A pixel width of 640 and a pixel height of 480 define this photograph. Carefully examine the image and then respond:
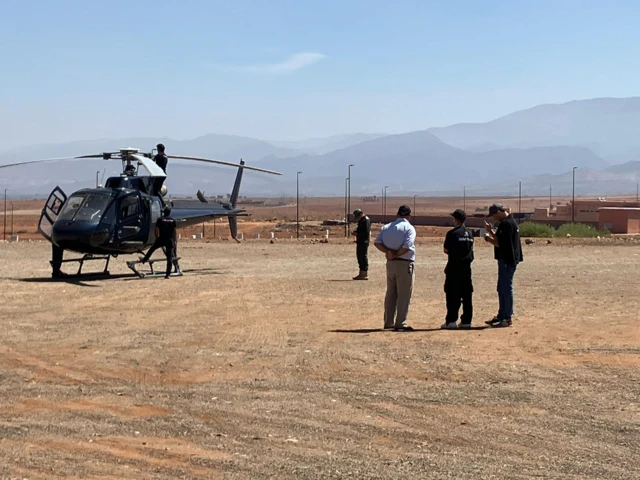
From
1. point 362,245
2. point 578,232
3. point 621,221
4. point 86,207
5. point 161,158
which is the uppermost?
point 161,158

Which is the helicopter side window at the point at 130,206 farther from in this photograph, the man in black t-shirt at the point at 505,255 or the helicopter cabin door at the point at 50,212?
the man in black t-shirt at the point at 505,255

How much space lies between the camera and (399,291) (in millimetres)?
13945

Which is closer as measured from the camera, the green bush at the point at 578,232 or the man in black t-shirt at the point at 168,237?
the man in black t-shirt at the point at 168,237

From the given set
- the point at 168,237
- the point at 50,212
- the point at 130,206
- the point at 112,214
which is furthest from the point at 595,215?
the point at 112,214

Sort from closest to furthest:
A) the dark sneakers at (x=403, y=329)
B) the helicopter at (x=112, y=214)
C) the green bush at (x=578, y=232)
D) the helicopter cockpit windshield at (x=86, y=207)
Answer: the dark sneakers at (x=403, y=329)
the helicopter at (x=112, y=214)
the helicopter cockpit windshield at (x=86, y=207)
the green bush at (x=578, y=232)

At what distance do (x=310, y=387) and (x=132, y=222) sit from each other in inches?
538

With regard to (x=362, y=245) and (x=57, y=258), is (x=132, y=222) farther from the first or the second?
(x=362, y=245)

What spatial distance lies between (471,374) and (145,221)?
13774 millimetres

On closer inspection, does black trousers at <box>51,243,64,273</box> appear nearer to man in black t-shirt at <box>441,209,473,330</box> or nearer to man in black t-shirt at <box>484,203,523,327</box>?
man in black t-shirt at <box>441,209,473,330</box>

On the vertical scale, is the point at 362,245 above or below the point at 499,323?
above

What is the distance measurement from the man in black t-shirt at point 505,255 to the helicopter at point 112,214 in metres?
10.2

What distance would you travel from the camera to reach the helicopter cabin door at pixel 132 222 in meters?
22.5

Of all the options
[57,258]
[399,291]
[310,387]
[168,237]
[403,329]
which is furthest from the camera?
[168,237]

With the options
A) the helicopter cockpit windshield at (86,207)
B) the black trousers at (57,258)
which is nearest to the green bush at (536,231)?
the helicopter cockpit windshield at (86,207)
